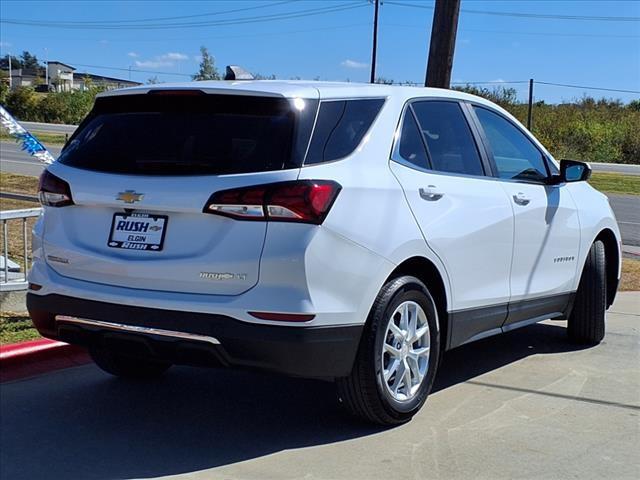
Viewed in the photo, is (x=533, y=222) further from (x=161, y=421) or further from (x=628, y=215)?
(x=628, y=215)

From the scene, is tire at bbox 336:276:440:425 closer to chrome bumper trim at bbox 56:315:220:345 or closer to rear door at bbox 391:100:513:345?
rear door at bbox 391:100:513:345

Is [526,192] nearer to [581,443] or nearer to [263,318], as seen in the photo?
[581,443]

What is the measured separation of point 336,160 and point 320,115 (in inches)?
10.0

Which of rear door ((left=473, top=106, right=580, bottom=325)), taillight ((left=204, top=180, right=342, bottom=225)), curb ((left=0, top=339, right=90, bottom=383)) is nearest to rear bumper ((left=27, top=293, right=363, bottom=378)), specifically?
taillight ((left=204, top=180, right=342, bottom=225))

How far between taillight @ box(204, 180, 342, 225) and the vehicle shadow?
125 cm

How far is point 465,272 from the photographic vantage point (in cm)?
481

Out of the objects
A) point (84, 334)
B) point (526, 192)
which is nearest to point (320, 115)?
point (84, 334)

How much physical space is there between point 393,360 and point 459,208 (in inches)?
39.8

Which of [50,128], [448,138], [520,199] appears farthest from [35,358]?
[50,128]

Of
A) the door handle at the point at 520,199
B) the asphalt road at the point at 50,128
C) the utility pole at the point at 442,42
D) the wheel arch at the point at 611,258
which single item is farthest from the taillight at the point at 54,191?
the asphalt road at the point at 50,128

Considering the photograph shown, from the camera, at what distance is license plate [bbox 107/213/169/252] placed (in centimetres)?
396

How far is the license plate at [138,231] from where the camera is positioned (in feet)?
13.0

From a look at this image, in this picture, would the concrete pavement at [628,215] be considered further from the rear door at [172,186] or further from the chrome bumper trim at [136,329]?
the chrome bumper trim at [136,329]

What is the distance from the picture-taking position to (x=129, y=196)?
13.2ft
